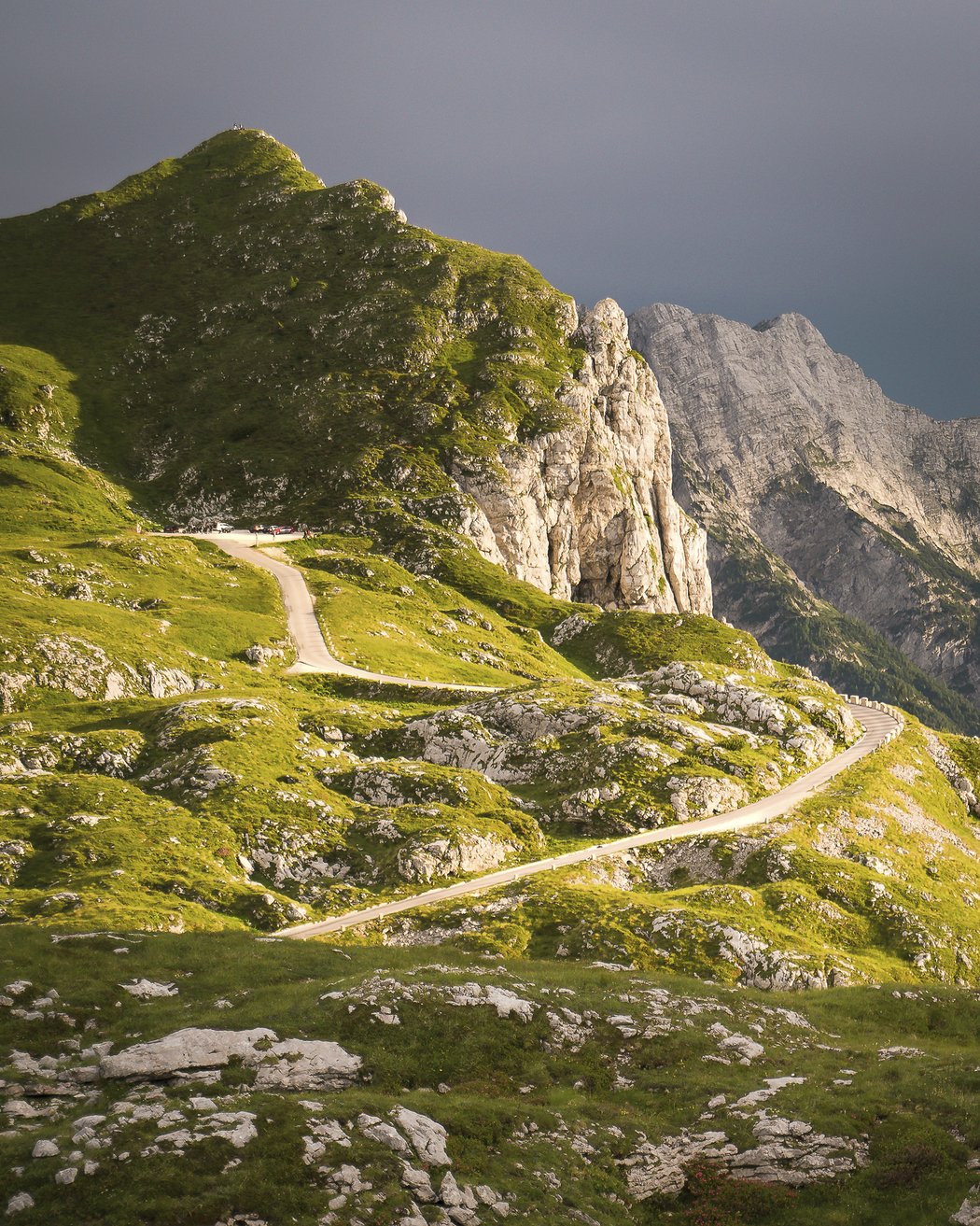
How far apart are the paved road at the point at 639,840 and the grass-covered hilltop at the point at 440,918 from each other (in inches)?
45.4

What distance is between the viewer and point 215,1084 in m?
28.0

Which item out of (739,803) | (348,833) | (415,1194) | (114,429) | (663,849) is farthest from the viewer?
(114,429)

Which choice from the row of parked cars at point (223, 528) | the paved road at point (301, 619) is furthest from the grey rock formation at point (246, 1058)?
the row of parked cars at point (223, 528)

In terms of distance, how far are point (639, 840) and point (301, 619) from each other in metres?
60.5

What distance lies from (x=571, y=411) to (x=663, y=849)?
A: 140371mm

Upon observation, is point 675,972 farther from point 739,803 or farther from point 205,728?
point 205,728

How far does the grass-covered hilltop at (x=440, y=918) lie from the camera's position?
2625cm

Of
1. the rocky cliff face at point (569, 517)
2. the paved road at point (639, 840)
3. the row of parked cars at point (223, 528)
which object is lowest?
the paved road at point (639, 840)

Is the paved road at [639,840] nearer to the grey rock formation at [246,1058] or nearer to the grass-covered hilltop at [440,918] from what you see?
the grass-covered hilltop at [440,918]

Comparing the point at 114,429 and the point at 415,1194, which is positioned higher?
the point at 114,429

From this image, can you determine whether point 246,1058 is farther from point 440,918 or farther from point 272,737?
point 272,737

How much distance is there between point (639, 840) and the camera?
69750 mm

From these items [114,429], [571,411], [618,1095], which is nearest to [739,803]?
[618,1095]

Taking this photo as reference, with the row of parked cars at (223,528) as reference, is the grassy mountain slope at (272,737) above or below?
below
